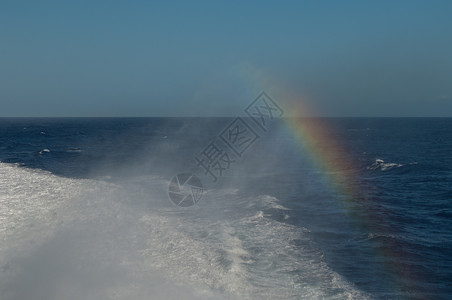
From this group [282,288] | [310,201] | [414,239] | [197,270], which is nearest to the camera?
[282,288]

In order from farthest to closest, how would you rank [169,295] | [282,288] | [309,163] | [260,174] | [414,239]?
[309,163]
[260,174]
[414,239]
[282,288]
[169,295]

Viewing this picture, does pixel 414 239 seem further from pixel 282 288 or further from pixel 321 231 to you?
pixel 282 288

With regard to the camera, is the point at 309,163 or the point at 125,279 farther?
the point at 309,163

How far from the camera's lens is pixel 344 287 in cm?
1448

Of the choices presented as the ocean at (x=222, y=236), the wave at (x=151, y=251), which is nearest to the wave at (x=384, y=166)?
the ocean at (x=222, y=236)

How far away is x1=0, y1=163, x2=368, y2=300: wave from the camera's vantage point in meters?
13.6

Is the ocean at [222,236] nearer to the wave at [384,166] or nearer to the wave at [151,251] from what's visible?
the wave at [151,251]

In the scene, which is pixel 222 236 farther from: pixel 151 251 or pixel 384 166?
pixel 384 166

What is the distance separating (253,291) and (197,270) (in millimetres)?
2483

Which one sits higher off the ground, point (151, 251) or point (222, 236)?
point (151, 251)

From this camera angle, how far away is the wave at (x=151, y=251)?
44.7 ft

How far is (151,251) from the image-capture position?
56.3 feet

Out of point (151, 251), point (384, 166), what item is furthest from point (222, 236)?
point (384, 166)

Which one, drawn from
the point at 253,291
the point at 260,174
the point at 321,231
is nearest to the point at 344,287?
the point at 253,291
